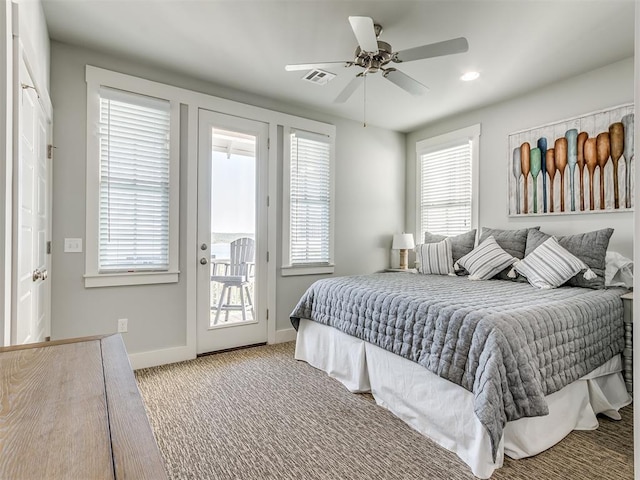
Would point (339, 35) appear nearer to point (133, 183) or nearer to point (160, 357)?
point (133, 183)

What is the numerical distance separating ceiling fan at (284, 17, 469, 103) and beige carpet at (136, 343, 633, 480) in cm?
231

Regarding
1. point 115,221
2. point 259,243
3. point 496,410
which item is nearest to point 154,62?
point 115,221

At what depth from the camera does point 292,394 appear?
8.36 feet

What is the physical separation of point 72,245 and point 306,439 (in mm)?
2315

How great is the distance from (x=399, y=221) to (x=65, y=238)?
3848 millimetres

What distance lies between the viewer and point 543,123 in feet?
11.2

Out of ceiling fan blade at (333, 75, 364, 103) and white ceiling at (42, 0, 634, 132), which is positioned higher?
white ceiling at (42, 0, 634, 132)

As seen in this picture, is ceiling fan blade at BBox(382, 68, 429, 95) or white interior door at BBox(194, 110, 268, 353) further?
white interior door at BBox(194, 110, 268, 353)

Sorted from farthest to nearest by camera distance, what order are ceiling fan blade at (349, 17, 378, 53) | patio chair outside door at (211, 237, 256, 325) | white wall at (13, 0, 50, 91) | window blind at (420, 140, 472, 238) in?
window blind at (420, 140, 472, 238)
patio chair outside door at (211, 237, 256, 325)
ceiling fan blade at (349, 17, 378, 53)
white wall at (13, 0, 50, 91)

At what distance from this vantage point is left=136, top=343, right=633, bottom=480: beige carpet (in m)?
1.72

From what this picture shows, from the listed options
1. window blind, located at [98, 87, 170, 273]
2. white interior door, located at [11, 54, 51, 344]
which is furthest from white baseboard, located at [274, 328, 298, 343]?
white interior door, located at [11, 54, 51, 344]

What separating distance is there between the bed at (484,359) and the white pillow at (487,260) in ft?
1.45

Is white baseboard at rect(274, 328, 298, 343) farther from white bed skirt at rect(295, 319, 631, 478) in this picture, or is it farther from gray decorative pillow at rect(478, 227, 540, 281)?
gray decorative pillow at rect(478, 227, 540, 281)

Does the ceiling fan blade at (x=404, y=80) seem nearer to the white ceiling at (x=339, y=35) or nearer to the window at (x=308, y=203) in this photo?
the white ceiling at (x=339, y=35)
